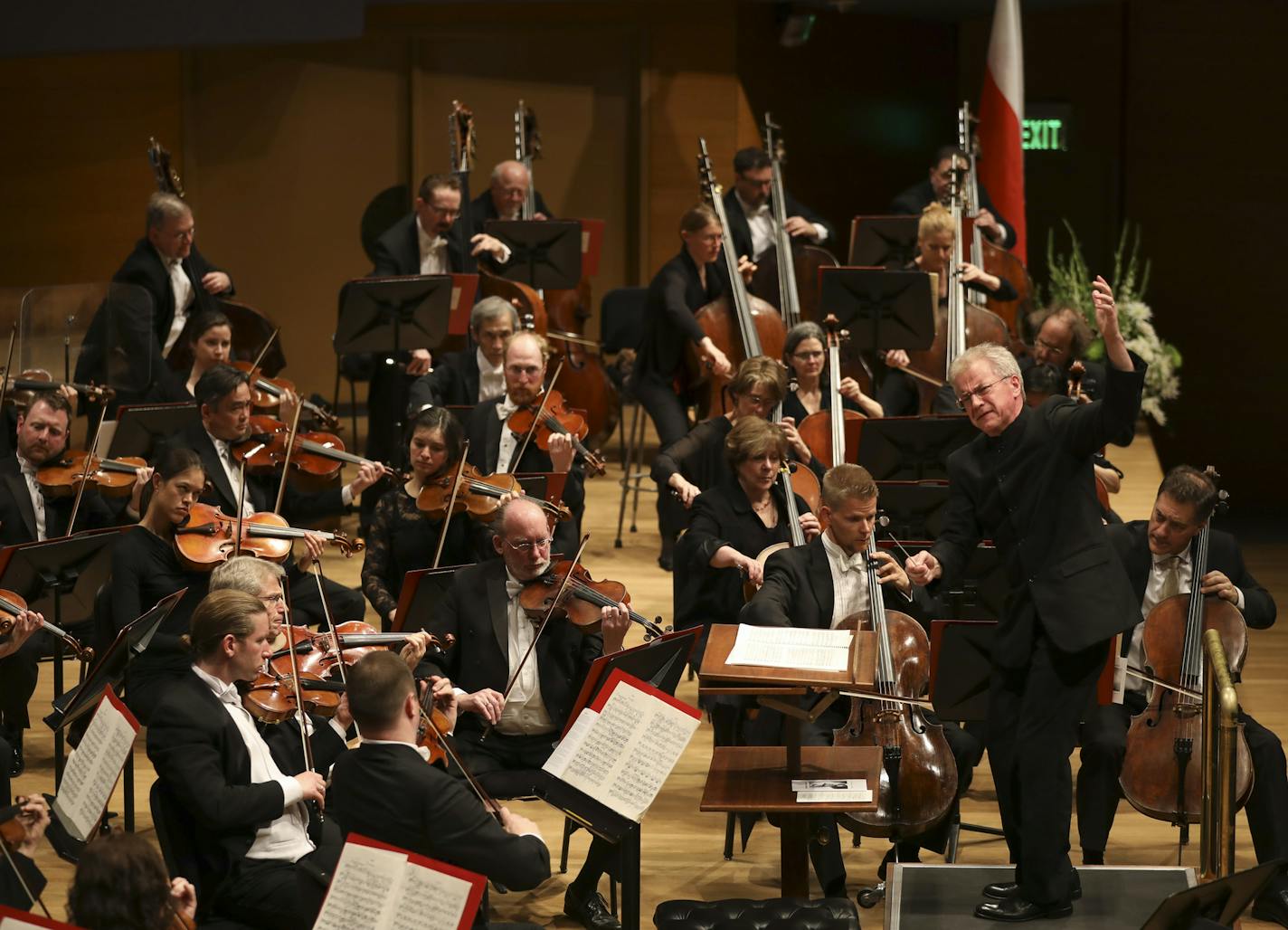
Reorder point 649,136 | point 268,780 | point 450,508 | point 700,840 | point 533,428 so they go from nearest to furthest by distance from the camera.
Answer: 1. point 268,780
2. point 700,840
3. point 450,508
4. point 533,428
5. point 649,136

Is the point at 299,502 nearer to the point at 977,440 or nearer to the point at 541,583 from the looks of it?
the point at 541,583

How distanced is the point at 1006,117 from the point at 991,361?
489 cm

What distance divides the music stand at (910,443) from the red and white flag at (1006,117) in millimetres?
3309

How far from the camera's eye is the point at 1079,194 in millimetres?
10211

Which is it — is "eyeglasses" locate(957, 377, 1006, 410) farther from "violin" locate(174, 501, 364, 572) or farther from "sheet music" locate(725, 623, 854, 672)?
"violin" locate(174, 501, 364, 572)

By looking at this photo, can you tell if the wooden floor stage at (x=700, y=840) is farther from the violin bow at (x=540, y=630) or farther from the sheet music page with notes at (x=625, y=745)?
the sheet music page with notes at (x=625, y=745)

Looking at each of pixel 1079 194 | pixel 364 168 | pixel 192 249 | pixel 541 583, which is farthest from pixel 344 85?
pixel 541 583

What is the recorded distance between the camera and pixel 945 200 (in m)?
7.73

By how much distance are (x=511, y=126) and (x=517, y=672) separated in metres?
5.94

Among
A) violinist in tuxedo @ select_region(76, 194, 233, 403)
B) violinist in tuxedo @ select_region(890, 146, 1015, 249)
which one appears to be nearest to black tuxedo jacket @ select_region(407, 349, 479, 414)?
violinist in tuxedo @ select_region(76, 194, 233, 403)

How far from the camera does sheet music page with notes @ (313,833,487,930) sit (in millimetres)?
2846

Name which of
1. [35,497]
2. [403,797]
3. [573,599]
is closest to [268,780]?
[403,797]

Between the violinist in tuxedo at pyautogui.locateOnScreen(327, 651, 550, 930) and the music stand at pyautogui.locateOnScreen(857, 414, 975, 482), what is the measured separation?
98.9 inches

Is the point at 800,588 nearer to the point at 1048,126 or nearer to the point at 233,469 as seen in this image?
the point at 233,469
